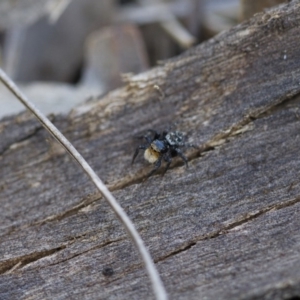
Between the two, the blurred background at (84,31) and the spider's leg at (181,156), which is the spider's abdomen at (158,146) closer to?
the spider's leg at (181,156)

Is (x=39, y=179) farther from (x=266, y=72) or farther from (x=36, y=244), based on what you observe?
(x=266, y=72)

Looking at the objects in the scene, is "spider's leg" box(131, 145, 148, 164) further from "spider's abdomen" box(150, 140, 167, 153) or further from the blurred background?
the blurred background


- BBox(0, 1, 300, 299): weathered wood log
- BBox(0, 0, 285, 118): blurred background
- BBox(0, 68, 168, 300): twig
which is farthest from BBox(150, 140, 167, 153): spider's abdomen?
BBox(0, 0, 285, 118): blurred background

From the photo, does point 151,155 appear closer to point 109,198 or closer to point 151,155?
point 151,155

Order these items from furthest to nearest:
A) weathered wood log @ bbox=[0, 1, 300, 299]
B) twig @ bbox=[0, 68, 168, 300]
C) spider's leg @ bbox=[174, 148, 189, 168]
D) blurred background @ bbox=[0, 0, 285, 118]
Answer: blurred background @ bbox=[0, 0, 285, 118] → spider's leg @ bbox=[174, 148, 189, 168] → weathered wood log @ bbox=[0, 1, 300, 299] → twig @ bbox=[0, 68, 168, 300]

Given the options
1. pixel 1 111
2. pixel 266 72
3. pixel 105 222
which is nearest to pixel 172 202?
pixel 105 222
